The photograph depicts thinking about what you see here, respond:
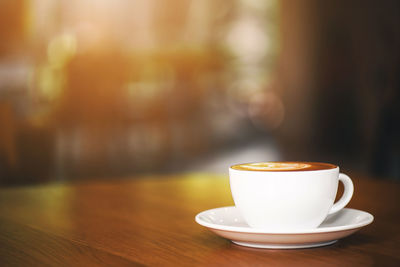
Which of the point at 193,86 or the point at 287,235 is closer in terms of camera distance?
the point at 287,235

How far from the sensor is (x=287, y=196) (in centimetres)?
52

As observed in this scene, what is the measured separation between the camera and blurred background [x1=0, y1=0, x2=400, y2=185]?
3.71 m

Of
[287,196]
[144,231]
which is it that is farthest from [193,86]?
[287,196]

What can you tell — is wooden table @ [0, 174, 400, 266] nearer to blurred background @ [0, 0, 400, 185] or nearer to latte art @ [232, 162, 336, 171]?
latte art @ [232, 162, 336, 171]

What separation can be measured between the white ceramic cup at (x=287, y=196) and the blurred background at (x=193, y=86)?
3.27 meters

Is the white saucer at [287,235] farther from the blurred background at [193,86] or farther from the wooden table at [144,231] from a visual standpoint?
the blurred background at [193,86]

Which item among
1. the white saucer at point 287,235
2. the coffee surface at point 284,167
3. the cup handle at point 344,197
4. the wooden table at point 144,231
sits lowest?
the wooden table at point 144,231

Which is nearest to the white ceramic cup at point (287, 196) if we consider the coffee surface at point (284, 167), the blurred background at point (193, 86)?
the coffee surface at point (284, 167)

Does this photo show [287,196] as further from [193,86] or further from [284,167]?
[193,86]

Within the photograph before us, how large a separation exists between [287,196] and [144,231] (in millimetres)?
186

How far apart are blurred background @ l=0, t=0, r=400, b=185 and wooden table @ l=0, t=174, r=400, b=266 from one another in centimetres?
280

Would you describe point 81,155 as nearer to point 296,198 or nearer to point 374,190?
point 374,190

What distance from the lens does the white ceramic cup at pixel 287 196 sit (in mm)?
520

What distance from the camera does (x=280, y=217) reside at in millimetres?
530
